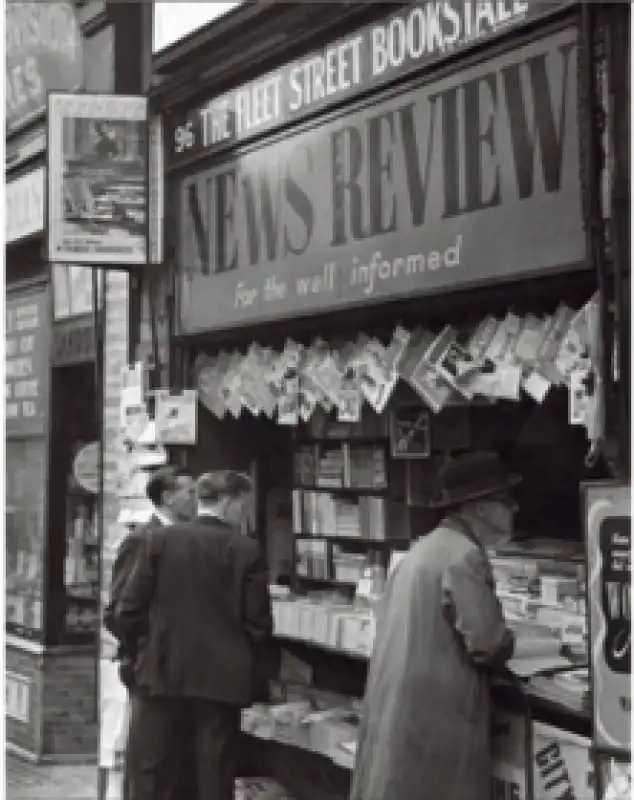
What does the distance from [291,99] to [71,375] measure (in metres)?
3.26

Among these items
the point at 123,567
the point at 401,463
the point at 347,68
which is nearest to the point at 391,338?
the point at 401,463

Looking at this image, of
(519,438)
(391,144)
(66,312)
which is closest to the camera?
(391,144)

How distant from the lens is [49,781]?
8.07 meters

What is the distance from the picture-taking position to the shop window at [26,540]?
28.7 ft

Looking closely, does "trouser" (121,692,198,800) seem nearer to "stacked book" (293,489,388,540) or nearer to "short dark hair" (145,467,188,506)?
"short dark hair" (145,467,188,506)

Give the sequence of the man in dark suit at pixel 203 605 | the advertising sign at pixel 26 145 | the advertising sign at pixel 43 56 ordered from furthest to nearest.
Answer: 1. the advertising sign at pixel 26 145
2. the advertising sign at pixel 43 56
3. the man in dark suit at pixel 203 605

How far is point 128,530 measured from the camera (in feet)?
24.2

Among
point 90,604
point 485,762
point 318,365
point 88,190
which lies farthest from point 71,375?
point 485,762

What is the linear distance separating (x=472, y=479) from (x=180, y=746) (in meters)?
2.33

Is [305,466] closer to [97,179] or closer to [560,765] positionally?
[97,179]

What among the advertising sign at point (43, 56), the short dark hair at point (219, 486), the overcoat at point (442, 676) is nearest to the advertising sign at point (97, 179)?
the advertising sign at point (43, 56)

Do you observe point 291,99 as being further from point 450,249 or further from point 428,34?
point 450,249

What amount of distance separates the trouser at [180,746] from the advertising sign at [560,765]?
1.73 m

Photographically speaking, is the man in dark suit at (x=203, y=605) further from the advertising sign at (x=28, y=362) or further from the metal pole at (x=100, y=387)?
the advertising sign at (x=28, y=362)
